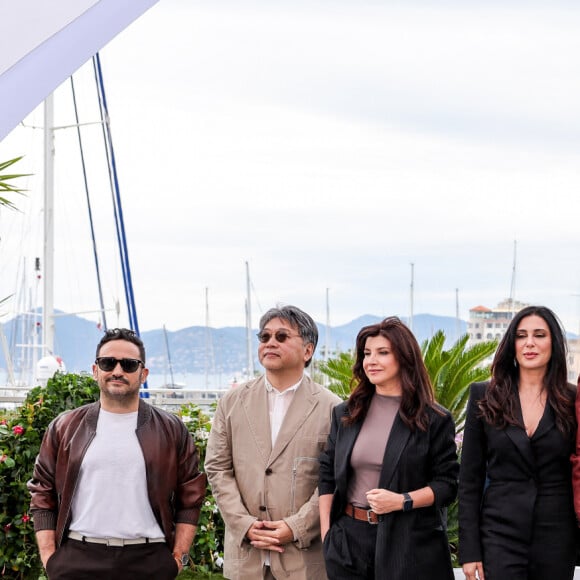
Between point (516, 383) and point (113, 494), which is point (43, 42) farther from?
point (516, 383)

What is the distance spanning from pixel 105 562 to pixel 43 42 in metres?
2.34

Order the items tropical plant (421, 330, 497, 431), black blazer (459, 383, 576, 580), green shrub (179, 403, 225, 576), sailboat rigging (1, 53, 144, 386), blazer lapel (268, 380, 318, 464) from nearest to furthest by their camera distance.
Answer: black blazer (459, 383, 576, 580), blazer lapel (268, 380, 318, 464), green shrub (179, 403, 225, 576), tropical plant (421, 330, 497, 431), sailboat rigging (1, 53, 144, 386)

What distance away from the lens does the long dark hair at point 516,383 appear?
13.7 ft

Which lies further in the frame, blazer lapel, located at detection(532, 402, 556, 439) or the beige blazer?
the beige blazer

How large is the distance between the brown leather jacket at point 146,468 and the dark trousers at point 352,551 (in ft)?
2.07

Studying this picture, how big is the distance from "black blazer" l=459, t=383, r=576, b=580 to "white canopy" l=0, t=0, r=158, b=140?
2596mm

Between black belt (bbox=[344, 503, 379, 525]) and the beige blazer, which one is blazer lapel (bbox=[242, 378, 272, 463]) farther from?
black belt (bbox=[344, 503, 379, 525])

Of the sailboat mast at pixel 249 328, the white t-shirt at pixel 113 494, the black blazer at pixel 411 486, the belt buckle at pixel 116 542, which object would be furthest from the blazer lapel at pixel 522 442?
the sailboat mast at pixel 249 328

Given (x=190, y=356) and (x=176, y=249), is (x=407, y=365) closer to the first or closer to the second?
(x=176, y=249)

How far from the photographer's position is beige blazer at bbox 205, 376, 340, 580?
179 inches

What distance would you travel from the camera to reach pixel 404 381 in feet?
14.3

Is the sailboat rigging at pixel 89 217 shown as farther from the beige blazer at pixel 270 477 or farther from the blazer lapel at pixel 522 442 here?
the blazer lapel at pixel 522 442

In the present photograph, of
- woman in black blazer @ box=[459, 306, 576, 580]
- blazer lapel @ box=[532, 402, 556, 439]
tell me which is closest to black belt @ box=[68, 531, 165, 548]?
woman in black blazer @ box=[459, 306, 576, 580]

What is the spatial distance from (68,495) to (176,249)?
72.4 m
